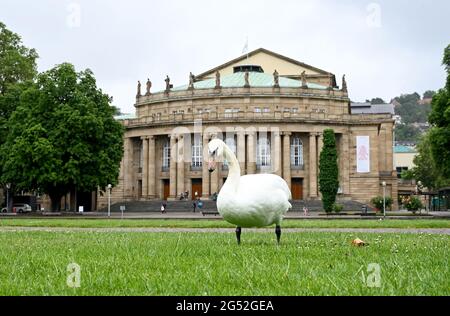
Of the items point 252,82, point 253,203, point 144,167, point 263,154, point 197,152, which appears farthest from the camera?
point 252,82

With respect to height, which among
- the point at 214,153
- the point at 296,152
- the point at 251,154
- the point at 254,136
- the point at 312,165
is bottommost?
the point at 214,153

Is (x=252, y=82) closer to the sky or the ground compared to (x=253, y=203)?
closer to the sky

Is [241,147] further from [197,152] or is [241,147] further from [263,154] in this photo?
[197,152]

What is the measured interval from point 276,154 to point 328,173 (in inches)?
895

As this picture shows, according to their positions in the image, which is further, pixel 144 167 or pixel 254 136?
pixel 144 167

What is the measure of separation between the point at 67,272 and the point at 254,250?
5.15 meters

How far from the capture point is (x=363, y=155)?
86.7 meters

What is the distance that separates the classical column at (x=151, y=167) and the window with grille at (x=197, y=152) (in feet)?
19.8

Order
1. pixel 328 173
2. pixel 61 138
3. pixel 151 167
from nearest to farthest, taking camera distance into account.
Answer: pixel 61 138
pixel 328 173
pixel 151 167

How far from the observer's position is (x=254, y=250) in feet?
44.5

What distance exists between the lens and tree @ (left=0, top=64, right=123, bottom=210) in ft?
194

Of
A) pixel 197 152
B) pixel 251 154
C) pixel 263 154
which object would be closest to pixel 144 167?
pixel 197 152
